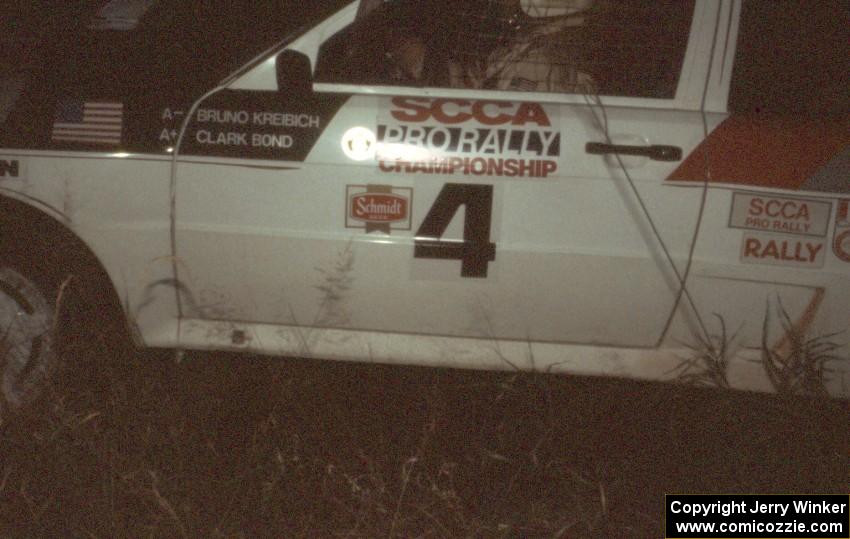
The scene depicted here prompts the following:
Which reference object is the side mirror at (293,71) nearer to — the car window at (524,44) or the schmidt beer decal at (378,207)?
the car window at (524,44)

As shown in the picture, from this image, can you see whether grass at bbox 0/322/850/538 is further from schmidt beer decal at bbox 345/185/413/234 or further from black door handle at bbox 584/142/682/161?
black door handle at bbox 584/142/682/161

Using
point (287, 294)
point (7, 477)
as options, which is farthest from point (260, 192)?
point (7, 477)

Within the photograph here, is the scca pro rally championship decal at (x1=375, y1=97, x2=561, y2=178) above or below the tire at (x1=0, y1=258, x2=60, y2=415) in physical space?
above

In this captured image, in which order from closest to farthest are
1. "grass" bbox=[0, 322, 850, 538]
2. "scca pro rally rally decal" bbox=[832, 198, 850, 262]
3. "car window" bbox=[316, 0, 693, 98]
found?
"grass" bbox=[0, 322, 850, 538] < "scca pro rally rally decal" bbox=[832, 198, 850, 262] < "car window" bbox=[316, 0, 693, 98]

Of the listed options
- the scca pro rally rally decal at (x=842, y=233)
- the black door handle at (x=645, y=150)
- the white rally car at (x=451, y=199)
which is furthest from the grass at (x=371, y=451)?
the black door handle at (x=645, y=150)

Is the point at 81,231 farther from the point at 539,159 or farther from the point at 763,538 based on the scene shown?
the point at 763,538

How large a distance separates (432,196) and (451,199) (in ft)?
0.19

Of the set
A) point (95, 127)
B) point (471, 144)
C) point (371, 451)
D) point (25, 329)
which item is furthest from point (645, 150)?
point (25, 329)

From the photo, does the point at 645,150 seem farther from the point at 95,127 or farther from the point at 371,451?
the point at 95,127

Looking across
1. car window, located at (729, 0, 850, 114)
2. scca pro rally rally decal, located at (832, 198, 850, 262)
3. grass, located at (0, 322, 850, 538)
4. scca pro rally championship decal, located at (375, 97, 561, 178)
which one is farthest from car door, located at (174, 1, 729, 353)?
scca pro rally rally decal, located at (832, 198, 850, 262)

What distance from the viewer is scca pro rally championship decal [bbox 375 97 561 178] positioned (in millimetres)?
3240

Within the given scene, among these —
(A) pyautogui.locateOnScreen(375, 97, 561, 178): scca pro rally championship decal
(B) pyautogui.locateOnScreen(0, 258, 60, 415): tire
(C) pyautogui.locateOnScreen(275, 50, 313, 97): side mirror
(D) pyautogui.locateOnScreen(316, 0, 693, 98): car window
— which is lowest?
(B) pyautogui.locateOnScreen(0, 258, 60, 415): tire

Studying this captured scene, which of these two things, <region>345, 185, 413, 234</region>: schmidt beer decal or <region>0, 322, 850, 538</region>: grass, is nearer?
<region>0, 322, 850, 538</region>: grass

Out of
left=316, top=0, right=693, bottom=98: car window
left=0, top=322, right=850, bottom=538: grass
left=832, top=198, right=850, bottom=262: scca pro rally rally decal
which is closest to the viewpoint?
left=0, top=322, right=850, bottom=538: grass
